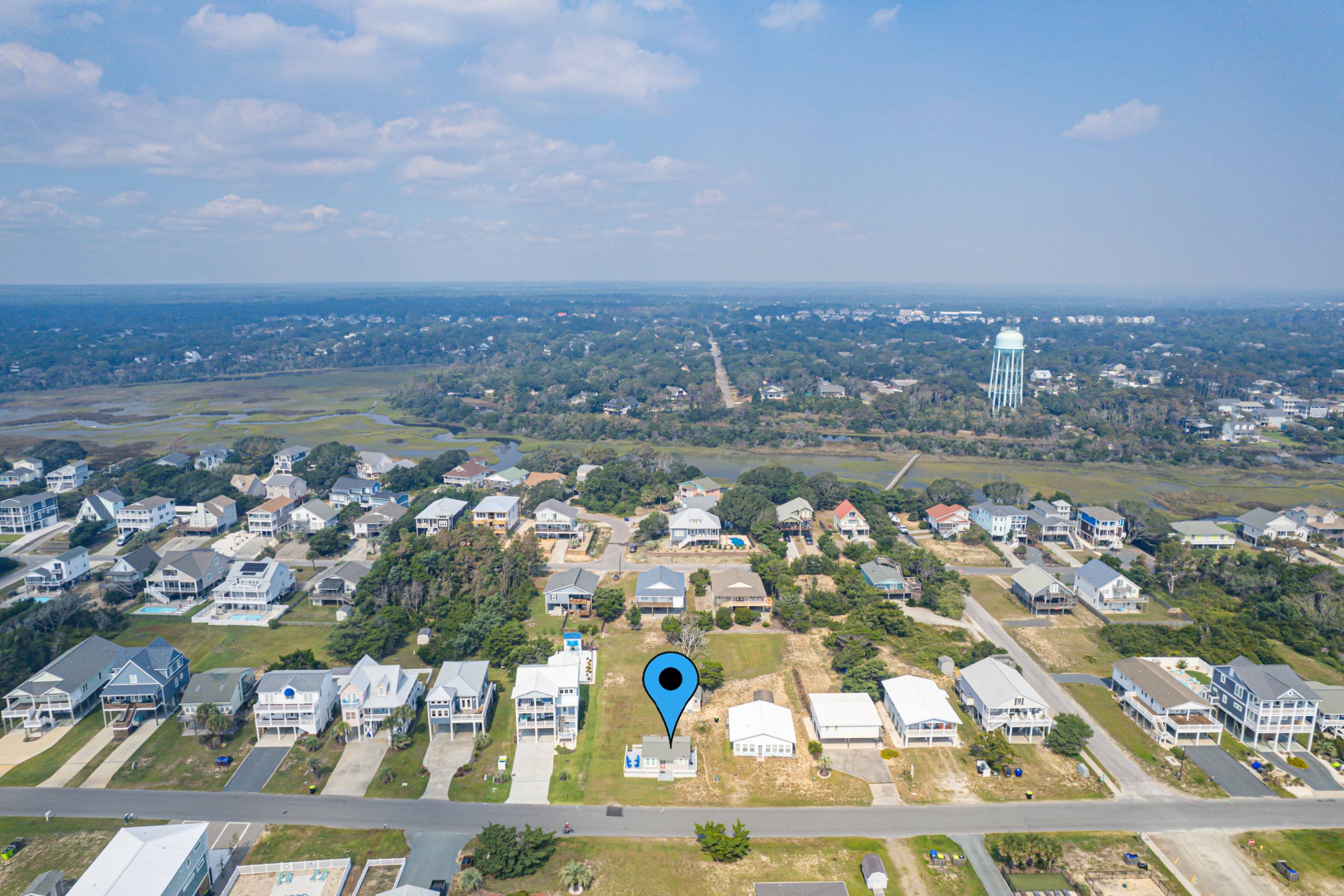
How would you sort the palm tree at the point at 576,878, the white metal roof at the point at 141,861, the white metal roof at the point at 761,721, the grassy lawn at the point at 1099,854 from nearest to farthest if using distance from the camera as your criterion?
the white metal roof at the point at 141,861 < the palm tree at the point at 576,878 < the grassy lawn at the point at 1099,854 < the white metal roof at the point at 761,721

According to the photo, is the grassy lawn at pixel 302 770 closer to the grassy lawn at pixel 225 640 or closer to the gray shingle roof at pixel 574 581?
the grassy lawn at pixel 225 640

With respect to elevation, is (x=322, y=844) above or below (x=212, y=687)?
below

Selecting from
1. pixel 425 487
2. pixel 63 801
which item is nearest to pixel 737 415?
pixel 425 487

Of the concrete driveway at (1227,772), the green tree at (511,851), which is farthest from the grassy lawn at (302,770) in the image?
the concrete driveway at (1227,772)

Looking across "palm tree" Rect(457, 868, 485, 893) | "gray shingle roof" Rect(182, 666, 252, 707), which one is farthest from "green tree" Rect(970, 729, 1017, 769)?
"gray shingle roof" Rect(182, 666, 252, 707)

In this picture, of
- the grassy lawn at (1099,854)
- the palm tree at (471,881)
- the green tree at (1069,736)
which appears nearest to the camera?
the palm tree at (471,881)

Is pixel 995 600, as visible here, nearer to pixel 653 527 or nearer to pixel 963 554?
pixel 963 554

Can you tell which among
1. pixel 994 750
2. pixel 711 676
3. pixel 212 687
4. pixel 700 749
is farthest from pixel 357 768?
pixel 994 750
